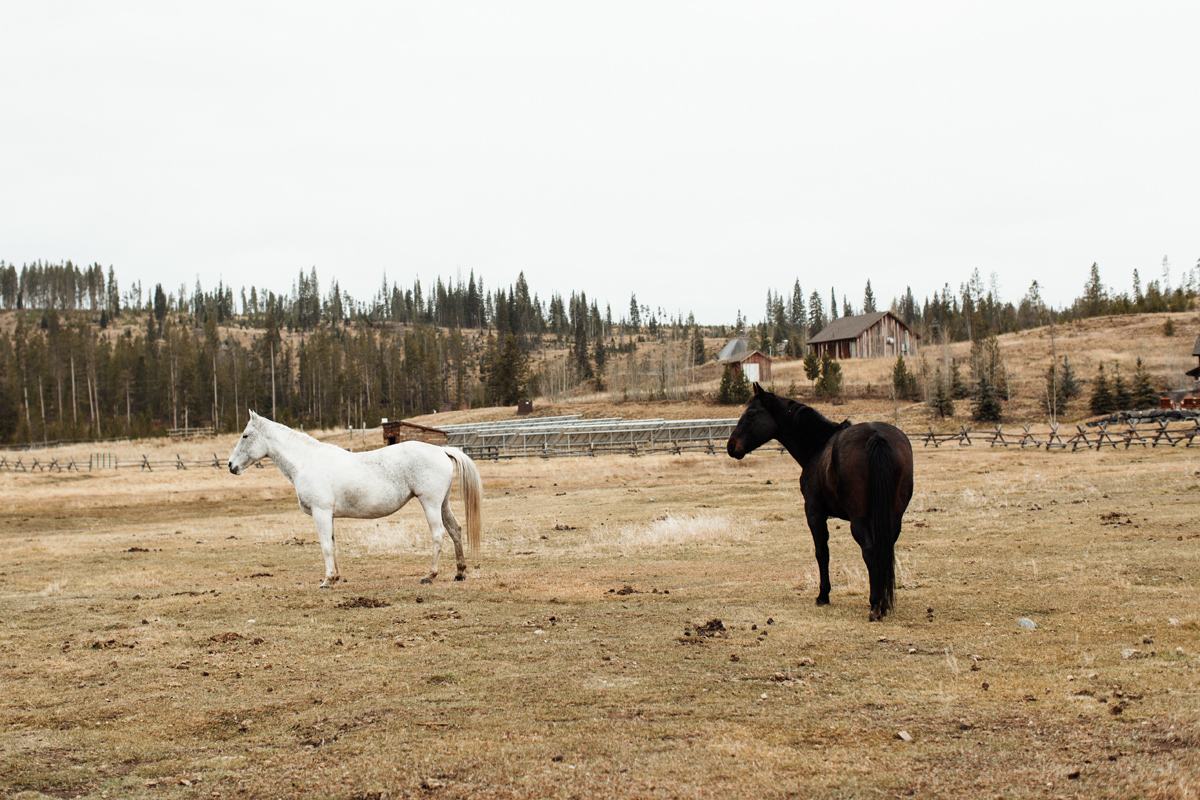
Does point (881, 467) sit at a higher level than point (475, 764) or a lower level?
higher

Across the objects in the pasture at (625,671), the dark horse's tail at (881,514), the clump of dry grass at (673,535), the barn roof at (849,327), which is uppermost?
the barn roof at (849,327)

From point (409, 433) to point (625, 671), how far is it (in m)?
50.9

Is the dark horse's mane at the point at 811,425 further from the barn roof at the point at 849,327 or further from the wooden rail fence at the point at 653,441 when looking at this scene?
the barn roof at the point at 849,327

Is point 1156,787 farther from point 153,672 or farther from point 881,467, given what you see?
point 153,672

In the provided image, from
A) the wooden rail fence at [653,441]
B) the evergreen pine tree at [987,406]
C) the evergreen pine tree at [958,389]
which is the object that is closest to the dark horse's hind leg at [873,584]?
the wooden rail fence at [653,441]

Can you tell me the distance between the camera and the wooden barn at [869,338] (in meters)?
98.0

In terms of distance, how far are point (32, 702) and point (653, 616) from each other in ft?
18.8

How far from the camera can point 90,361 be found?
345ft

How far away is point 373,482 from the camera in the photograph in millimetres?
11602

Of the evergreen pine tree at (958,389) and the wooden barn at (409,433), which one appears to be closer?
the wooden barn at (409,433)

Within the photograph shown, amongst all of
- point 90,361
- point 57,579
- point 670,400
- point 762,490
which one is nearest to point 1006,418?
point 670,400

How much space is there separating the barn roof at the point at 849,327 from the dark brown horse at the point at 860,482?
92987mm

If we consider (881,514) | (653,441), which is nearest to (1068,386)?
(653,441)

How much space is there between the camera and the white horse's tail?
38.5ft
